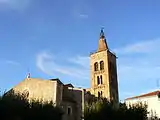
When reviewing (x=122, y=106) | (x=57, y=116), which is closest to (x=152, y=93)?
(x=122, y=106)

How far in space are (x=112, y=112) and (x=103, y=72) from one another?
36185mm

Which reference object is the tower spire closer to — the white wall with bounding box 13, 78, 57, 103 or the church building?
the church building

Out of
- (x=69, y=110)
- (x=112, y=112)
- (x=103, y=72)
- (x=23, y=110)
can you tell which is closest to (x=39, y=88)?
(x=69, y=110)

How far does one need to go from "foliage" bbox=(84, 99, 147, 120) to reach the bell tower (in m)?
31.1

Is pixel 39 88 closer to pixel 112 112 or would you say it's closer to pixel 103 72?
pixel 112 112

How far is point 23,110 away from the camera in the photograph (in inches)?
1066

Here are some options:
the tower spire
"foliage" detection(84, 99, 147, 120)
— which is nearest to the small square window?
"foliage" detection(84, 99, 147, 120)

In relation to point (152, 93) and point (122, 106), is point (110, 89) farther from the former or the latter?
point (122, 106)

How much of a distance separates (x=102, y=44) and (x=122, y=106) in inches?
1560

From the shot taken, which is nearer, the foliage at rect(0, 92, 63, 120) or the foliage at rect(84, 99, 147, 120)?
the foliage at rect(0, 92, 63, 120)

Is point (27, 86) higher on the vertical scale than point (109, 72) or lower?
lower

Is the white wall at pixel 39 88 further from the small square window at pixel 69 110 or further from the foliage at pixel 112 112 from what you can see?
the foliage at pixel 112 112

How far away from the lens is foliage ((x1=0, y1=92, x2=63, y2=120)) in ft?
83.4

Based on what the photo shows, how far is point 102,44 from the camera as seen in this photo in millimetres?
73188
